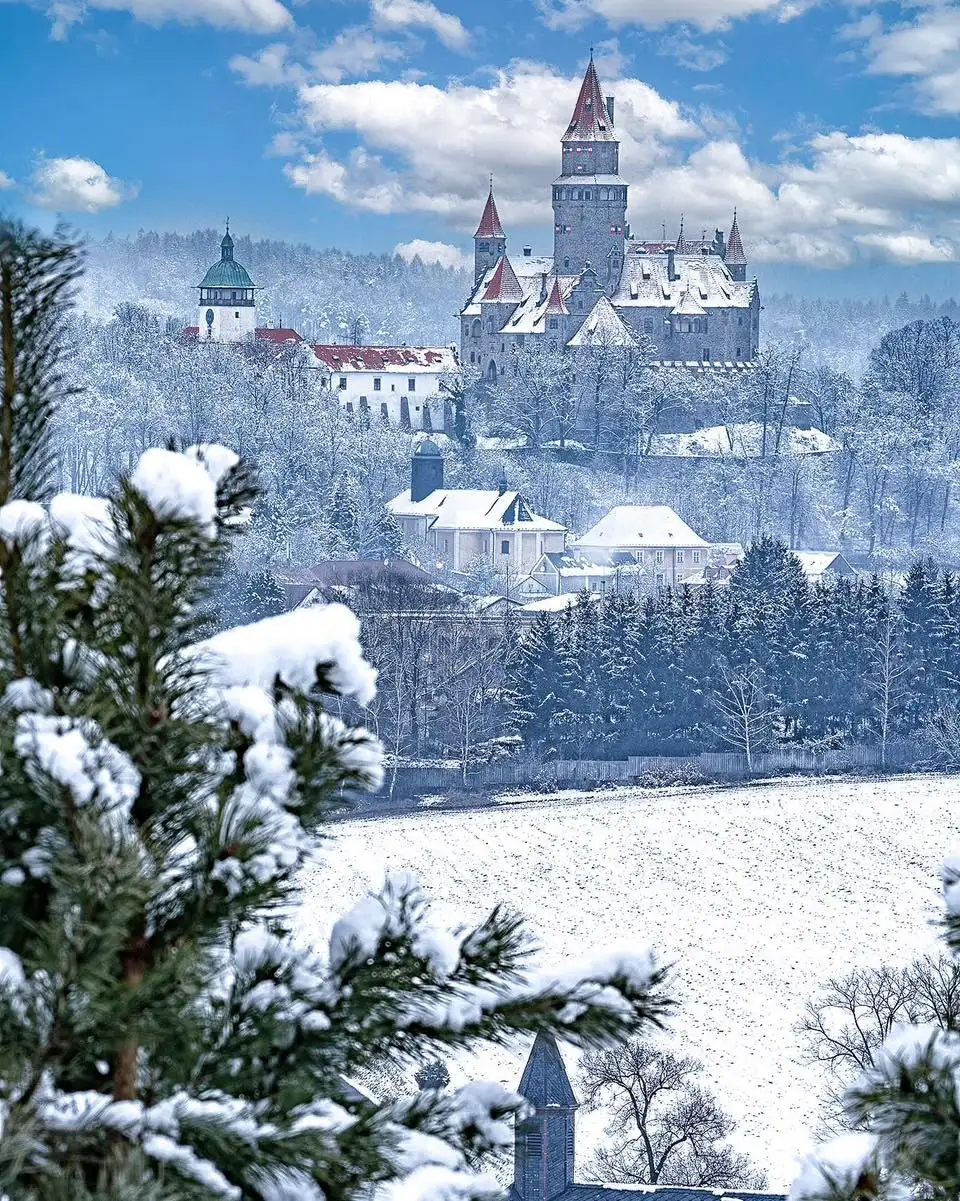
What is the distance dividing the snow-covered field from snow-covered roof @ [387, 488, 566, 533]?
24.9 metres

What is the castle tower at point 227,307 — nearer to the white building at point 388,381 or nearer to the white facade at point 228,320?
the white facade at point 228,320

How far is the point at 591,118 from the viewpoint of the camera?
8369cm

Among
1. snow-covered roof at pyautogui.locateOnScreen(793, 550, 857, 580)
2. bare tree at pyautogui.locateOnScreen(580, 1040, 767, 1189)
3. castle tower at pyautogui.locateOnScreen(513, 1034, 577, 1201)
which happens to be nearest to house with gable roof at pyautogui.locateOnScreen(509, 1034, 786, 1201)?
castle tower at pyautogui.locateOnScreen(513, 1034, 577, 1201)

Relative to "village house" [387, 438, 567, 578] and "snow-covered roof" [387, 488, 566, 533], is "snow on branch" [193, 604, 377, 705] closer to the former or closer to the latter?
"village house" [387, 438, 567, 578]

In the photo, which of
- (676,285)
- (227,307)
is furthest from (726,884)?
(227,307)

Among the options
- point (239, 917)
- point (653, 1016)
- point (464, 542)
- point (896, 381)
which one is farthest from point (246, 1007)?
point (896, 381)

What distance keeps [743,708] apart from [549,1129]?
26080 mm

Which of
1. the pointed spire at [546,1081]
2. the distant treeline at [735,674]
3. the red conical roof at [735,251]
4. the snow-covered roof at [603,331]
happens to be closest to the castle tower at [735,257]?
the red conical roof at [735,251]

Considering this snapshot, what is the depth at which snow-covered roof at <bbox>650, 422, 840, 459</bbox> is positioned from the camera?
235 feet

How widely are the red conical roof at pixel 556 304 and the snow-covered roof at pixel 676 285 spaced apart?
212cm

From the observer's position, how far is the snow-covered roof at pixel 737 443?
7175 cm

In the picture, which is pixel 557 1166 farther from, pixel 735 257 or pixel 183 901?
pixel 735 257

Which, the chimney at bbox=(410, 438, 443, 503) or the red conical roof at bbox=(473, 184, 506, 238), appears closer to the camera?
the chimney at bbox=(410, 438, 443, 503)

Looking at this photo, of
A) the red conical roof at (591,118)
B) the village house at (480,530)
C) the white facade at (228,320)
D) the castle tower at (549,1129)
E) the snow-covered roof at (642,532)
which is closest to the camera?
the castle tower at (549,1129)
